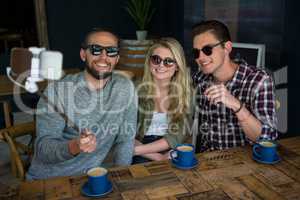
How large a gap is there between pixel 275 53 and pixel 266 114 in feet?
2.93

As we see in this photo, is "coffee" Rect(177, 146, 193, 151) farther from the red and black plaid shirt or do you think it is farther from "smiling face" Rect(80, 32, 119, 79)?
"smiling face" Rect(80, 32, 119, 79)

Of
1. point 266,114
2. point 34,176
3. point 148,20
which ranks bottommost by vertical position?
point 34,176

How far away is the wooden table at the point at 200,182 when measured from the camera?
111cm

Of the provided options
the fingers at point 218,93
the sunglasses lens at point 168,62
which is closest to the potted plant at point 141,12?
the sunglasses lens at point 168,62

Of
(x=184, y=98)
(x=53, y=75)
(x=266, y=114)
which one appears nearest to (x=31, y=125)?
(x=184, y=98)

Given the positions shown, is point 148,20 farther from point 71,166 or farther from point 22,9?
point 71,166

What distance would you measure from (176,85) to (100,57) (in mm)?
561

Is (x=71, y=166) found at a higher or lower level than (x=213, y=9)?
lower

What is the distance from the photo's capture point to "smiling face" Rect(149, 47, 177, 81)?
1.86 m

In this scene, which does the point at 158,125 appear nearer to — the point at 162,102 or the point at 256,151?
the point at 162,102

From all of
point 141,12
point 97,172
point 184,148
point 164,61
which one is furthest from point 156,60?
point 141,12

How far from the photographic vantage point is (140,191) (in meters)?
1.13

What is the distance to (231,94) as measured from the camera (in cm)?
167

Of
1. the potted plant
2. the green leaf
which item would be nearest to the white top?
the potted plant
